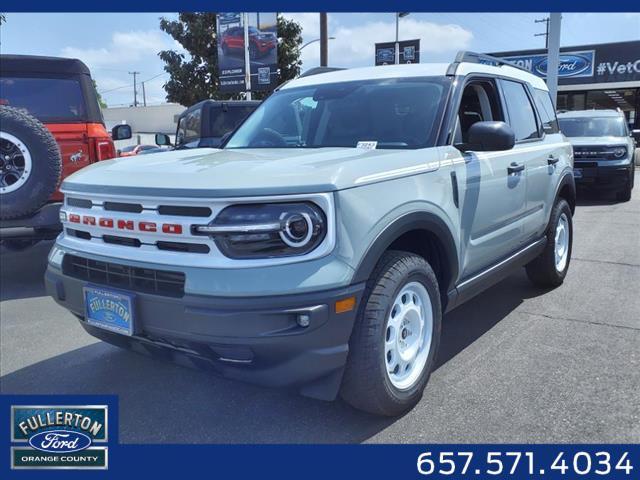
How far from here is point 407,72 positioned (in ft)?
13.1

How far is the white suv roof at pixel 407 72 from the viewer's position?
12.7 feet

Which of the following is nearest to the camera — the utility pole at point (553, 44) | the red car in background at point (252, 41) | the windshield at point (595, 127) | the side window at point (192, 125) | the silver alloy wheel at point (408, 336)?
the silver alloy wheel at point (408, 336)

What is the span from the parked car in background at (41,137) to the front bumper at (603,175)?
928 centimetres

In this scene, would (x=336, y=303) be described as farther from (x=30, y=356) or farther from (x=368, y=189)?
(x=30, y=356)

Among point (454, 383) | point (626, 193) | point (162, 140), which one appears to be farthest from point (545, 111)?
point (626, 193)

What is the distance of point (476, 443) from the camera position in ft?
9.44

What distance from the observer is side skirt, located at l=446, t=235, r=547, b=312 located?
3.52 m

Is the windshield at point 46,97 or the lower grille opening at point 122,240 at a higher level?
the windshield at point 46,97

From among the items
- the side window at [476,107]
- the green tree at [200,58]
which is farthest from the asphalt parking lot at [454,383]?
the green tree at [200,58]

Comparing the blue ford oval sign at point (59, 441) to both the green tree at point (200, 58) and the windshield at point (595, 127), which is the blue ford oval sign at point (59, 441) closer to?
the windshield at point (595, 127)

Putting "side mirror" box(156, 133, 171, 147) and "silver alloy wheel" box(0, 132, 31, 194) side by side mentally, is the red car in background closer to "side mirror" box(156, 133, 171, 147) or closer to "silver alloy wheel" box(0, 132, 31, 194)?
"side mirror" box(156, 133, 171, 147)

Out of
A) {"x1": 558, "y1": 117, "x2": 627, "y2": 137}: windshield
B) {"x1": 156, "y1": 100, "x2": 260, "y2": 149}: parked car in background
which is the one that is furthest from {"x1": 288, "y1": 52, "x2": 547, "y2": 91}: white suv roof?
{"x1": 558, "y1": 117, "x2": 627, "y2": 137}: windshield

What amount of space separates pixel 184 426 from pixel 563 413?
2107mm

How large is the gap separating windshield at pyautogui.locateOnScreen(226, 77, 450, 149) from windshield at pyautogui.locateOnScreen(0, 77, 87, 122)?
2720 millimetres
